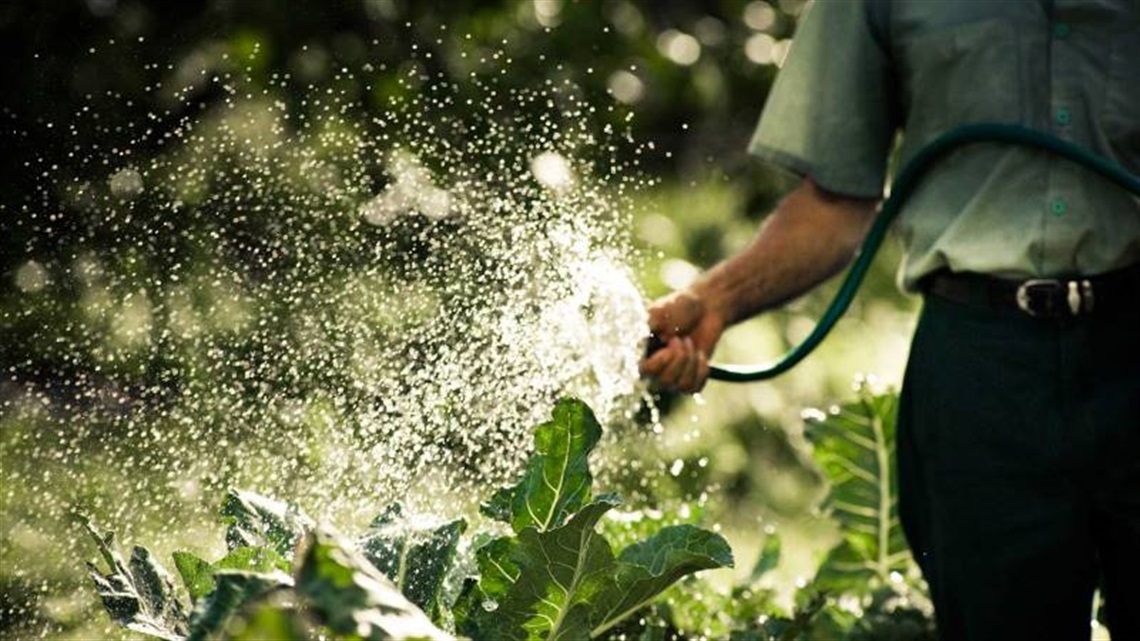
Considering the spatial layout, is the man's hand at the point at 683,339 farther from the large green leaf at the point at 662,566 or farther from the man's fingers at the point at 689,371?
the large green leaf at the point at 662,566

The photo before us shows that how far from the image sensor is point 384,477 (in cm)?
212

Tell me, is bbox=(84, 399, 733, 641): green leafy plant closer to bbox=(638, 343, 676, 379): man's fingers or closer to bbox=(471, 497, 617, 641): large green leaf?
bbox=(471, 497, 617, 641): large green leaf

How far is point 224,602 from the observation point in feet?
4.54

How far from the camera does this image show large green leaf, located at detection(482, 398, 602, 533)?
1.81m

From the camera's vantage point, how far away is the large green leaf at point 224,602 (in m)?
1.38

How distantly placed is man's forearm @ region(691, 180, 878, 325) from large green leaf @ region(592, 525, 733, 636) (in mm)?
870

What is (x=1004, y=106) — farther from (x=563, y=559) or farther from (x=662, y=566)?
(x=563, y=559)

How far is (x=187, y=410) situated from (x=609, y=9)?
3004mm

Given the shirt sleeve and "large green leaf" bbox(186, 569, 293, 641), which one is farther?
the shirt sleeve

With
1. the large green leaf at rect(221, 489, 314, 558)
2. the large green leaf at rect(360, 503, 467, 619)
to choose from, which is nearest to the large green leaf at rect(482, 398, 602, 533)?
the large green leaf at rect(360, 503, 467, 619)

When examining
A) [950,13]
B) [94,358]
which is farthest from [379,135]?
[950,13]

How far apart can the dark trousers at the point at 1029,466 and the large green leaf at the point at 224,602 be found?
4.05ft

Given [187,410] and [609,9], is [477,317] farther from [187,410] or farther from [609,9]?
[609,9]

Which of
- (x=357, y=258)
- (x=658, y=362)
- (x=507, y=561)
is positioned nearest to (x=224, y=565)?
(x=507, y=561)
